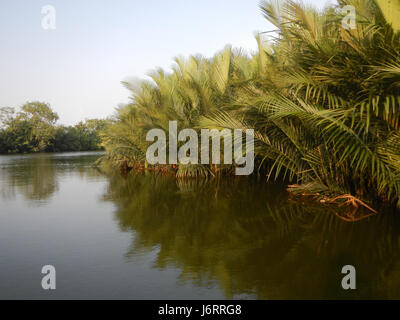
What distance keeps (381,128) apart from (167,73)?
10.1 meters

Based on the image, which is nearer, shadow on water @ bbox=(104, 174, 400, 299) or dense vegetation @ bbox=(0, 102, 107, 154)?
shadow on water @ bbox=(104, 174, 400, 299)

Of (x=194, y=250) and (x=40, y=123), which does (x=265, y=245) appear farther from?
(x=40, y=123)

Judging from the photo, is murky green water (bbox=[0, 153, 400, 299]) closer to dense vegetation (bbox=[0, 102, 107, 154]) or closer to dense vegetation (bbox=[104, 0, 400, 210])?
dense vegetation (bbox=[104, 0, 400, 210])

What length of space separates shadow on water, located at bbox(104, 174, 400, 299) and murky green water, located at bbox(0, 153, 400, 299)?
0.01 m

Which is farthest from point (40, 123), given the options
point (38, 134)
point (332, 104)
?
point (332, 104)

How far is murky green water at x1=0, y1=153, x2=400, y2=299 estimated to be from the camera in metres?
2.81

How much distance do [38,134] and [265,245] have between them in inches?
1847

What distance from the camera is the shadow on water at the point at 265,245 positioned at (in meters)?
2.85

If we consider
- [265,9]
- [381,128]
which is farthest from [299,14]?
[381,128]

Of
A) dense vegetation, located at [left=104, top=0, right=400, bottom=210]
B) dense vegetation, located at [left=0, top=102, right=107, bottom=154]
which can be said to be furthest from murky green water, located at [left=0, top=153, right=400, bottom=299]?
dense vegetation, located at [left=0, top=102, right=107, bottom=154]

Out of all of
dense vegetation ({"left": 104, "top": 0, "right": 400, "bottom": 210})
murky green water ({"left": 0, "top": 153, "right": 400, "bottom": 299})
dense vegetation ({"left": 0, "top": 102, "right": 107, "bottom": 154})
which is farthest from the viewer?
dense vegetation ({"left": 0, "top": 102, "right": 107, "bottom": 154})

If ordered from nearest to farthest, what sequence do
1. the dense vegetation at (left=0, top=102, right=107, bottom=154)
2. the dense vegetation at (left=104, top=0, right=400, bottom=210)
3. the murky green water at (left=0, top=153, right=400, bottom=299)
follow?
the murky green water at (left=0, top=153, right=400, bottom=299)
the dense vegetation at (left=104, top=0, right=400, bottom=210)
the dense vegetation at (left=0, top=102, right=107, bottom=154)

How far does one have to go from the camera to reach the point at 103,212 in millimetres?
6102

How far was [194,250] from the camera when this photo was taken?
12.5 ft
